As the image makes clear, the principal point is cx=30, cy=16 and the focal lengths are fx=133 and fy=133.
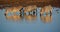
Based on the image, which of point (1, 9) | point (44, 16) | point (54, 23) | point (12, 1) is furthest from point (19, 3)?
point (54, 23)

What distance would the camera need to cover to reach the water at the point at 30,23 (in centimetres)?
146

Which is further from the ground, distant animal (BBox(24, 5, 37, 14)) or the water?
distant animal (BBox(24, 5, 37, 14))

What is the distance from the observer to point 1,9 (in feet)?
4.82

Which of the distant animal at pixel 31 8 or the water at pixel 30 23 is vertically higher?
the distant animal at pixel 31 8

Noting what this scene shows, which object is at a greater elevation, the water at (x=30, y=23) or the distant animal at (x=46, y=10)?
the distant animal at (x=46, y=10)

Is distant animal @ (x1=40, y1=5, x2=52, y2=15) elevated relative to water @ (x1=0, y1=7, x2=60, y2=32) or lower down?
elevated

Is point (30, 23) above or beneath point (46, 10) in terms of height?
beneath

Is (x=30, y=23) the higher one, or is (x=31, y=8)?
(x=31, y=8)

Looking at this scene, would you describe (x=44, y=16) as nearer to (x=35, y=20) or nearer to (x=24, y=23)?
(x=35, y=20)

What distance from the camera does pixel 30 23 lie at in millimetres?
1480

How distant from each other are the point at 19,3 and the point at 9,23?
0.82 ft

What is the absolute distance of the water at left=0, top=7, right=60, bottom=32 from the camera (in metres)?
1.46

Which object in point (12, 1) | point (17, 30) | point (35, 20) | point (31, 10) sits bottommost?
point (17, 30)

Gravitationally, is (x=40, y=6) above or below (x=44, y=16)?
above
